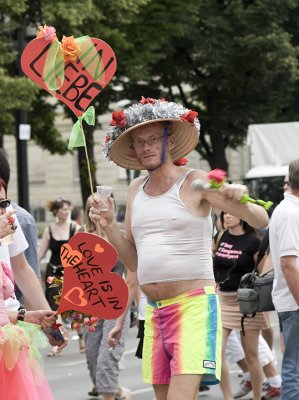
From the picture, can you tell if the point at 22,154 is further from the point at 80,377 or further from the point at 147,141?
the point at 147,141

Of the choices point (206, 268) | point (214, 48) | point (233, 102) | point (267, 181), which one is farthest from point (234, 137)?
point (206, 268)

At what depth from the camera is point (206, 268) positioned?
6090 mm

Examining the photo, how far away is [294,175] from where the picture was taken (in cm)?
778

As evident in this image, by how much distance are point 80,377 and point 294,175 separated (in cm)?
552

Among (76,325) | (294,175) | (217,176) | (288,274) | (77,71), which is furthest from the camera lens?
(294,175)

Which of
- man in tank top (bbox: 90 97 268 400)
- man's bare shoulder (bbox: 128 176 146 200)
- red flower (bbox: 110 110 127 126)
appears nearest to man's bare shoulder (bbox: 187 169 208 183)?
man in tank top (bbox: 90 97 268 400)

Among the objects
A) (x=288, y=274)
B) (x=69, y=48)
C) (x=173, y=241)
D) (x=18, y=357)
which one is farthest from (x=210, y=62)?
(x=18, y=357)

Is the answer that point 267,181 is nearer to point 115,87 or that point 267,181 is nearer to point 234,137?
point 115,87

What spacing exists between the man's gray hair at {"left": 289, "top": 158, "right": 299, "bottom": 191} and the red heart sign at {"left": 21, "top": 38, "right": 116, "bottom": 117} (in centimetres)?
182

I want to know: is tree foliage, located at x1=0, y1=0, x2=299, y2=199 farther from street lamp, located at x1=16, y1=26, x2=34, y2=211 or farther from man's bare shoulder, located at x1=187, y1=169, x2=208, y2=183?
man's bare shoulder, located at x1=187, y1=169, x2=208, y2=183

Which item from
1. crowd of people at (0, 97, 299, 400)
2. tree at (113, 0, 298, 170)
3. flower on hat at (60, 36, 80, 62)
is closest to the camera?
crowd of people at (0, 97, 299, 400)

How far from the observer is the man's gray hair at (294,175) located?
305 inches

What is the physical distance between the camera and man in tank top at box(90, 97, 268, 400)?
19.7 ft

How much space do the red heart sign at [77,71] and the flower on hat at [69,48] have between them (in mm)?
40
